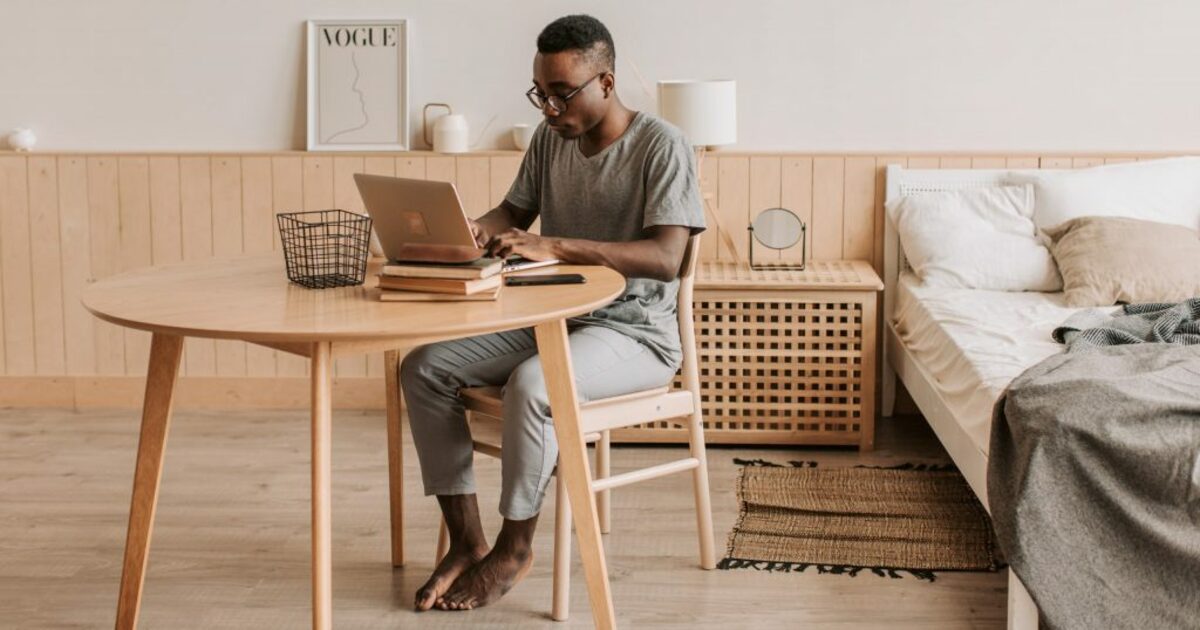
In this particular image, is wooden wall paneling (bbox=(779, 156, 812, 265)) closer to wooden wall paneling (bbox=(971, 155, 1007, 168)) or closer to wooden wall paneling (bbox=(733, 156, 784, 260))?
wooden wall paneling (bbox=(733, 156, 784, 260))

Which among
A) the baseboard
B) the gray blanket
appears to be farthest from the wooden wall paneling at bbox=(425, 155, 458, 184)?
the gray blanket

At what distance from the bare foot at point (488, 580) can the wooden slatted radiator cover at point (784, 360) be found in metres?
1.30

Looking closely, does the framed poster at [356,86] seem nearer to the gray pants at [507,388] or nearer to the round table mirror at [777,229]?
the round table mirror at [777,229]

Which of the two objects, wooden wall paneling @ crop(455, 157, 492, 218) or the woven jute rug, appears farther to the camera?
wooden wall paneling @ crop(455, 157, 492, 218)

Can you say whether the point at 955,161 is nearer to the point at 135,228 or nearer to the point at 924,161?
the point at 924,161

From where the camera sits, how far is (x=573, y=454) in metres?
2.46

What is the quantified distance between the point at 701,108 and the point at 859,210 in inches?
26.4

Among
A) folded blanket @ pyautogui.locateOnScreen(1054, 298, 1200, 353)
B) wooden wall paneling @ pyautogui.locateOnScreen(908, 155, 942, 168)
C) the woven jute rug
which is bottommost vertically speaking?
the woven jute rug

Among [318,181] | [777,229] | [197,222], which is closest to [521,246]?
[777,229]

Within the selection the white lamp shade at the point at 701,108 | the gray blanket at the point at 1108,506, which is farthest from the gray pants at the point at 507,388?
the white lamp shade at the point at 701,108

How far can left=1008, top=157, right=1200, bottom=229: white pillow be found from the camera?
3951 mm

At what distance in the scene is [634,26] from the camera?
4.33 meters

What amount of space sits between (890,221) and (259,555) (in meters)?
2.18

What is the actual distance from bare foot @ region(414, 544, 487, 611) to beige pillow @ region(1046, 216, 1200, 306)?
5.85ft
